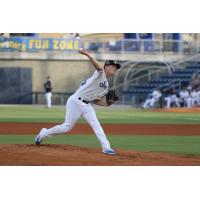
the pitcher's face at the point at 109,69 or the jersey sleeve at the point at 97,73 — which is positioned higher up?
the pitcher's face at the point at 109,69

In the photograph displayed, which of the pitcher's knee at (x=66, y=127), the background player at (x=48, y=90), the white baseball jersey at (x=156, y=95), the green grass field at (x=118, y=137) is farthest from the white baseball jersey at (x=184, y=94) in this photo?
the pitcher's knee at (x=66, y=127)

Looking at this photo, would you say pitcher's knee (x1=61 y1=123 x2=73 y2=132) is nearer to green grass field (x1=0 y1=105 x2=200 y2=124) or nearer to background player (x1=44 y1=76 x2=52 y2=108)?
green grass field (x1=0 y1=105 x2=200 y2=124)

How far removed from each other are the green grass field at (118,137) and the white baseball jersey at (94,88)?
0.46 m

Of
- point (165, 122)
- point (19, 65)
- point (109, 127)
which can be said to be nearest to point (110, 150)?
point (109, 127)

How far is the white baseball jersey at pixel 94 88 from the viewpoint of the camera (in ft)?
27.2

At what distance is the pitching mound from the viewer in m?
8.12

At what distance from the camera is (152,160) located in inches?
327

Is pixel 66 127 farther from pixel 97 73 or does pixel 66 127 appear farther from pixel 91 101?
pixel 97 73

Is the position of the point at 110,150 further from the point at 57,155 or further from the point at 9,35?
the point at 9,35

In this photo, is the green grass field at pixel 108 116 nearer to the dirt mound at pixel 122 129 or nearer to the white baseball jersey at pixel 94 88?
the dirt mound at pixel 122 129

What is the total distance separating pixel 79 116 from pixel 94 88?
369 mm

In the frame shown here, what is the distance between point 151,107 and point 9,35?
2286 millimetres

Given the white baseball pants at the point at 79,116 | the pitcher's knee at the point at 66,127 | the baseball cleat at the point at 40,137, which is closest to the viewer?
the white baseball pants at the point at 79,116

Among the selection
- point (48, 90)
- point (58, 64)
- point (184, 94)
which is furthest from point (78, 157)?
point (184, 94)
